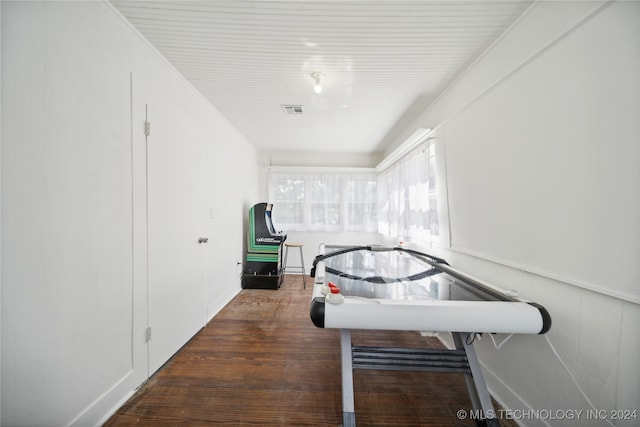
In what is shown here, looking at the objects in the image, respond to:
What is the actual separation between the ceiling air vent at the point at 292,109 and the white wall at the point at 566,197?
1.74 m

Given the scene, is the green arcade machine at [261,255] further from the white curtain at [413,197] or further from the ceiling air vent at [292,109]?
the white curtain at [413,197]

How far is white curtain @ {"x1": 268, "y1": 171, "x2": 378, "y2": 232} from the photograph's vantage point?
444 centimetres

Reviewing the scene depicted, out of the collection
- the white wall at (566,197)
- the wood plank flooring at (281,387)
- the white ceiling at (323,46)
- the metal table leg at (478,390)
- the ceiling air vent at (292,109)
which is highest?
the ceiling air vent at (292,109)

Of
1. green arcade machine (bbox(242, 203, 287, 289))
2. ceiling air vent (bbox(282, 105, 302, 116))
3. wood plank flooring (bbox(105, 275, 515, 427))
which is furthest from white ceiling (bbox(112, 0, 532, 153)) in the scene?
wood plank flooring (bbox(105, 275, 515, 427))

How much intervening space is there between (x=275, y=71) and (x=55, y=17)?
124 cm

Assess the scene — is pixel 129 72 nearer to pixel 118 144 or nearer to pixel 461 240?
pixel 118 144

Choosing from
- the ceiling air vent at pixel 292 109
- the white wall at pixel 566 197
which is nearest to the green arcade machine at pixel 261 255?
the ceiling air vent at pixel 292 109

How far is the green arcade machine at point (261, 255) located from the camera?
3.53 meters

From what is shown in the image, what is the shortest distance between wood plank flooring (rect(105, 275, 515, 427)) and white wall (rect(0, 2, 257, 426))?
274 mm

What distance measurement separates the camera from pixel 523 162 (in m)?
1.29

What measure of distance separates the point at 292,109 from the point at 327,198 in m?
2.12

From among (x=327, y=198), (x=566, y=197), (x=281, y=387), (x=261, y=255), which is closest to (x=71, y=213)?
(x=281, y=387)

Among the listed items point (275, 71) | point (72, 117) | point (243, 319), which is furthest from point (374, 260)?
point (72, 117)

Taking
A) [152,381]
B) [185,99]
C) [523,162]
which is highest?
[185,99]
